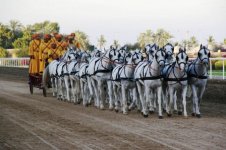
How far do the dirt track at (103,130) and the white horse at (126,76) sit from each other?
480 mm

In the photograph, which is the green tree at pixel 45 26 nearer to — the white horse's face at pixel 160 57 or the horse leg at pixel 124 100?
the horse leg at pixel 124 100

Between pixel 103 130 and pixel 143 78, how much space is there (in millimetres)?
3476

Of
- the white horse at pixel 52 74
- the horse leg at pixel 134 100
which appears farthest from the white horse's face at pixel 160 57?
the white horse at pixel 52 74

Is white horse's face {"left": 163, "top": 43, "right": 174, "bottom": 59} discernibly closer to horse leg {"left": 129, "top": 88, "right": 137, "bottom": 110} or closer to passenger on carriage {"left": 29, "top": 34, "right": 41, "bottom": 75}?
horse leg {"left": 129, "top": 88, "right": 137, "bottom": 110}

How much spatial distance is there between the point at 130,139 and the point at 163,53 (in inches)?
184

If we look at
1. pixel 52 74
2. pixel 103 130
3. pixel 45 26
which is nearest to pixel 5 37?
pixel 45 26

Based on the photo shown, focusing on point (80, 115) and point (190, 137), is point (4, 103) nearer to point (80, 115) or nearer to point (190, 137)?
point (80, 115)

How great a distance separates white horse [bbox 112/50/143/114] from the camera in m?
17.8

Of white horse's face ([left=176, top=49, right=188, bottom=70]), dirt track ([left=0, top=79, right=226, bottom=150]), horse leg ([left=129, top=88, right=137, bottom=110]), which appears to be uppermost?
white horse's face ([left=176, top=49, right=188, bottom=70])

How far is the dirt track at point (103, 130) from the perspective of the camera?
11422mm

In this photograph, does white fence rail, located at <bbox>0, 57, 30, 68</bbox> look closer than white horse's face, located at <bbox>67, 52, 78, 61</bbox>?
No

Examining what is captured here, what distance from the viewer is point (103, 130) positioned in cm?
1353

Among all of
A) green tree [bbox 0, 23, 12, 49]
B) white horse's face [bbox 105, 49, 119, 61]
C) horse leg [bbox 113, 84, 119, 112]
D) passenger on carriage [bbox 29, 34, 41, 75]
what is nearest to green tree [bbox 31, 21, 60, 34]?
green tree [bbox 0, 23, 12, 49]

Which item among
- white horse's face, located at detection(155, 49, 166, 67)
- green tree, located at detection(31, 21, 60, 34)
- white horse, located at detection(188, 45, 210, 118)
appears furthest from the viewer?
green tree, located at detection(31, 21, 60, 34)
